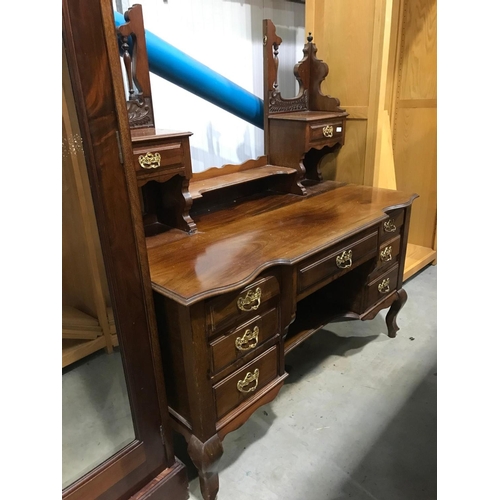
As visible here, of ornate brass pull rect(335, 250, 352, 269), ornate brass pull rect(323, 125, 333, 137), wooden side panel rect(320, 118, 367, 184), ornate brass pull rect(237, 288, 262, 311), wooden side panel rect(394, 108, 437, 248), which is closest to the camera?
ornate brass pull rect(237, 288, 262, 311)

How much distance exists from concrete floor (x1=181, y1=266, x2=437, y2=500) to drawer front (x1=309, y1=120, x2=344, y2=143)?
1.03 meters

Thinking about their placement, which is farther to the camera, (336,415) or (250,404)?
(336,415)

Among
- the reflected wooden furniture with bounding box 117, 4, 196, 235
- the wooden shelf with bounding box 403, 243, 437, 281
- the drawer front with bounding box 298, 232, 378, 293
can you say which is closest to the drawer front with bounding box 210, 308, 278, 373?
the drawer front with bounding box 298, 232, 378, 293

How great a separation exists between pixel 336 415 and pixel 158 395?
0.83 metres

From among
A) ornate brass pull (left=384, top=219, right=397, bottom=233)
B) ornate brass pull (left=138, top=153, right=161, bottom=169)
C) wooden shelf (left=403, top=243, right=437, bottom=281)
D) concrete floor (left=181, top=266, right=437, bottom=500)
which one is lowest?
concrete floor (left=181, top=266, right=437, bottom=500)

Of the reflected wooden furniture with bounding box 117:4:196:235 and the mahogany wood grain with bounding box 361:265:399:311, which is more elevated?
the reflected wooden furniture with bounding box 117:4:196:235

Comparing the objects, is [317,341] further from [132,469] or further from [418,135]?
[418,135]

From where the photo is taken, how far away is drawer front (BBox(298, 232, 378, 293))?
4.71 ft

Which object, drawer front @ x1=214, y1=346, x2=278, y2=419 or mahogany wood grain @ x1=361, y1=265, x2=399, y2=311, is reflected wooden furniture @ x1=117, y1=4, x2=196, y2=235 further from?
mahogany wood grain @ x1=361, y1=265, x2=399, y2=311

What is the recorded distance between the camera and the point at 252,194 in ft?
6.39

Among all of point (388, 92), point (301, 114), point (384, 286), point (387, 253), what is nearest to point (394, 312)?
point (384, 286)

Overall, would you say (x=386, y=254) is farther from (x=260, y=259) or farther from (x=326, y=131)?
(x=260, y=259)

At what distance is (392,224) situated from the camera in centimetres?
184

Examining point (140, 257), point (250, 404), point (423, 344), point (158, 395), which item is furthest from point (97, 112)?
point (423, 344)
